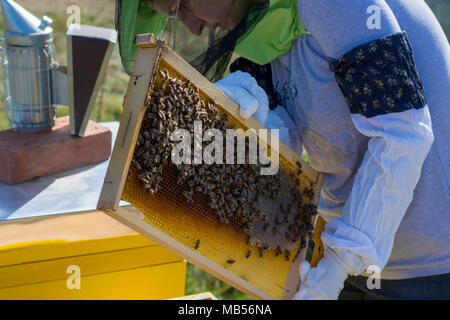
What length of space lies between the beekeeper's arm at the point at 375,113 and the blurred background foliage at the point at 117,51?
521mm

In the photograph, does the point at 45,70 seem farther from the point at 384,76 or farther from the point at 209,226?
the point at 384,76

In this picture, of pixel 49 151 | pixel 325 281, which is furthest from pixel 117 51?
pixel 325 281

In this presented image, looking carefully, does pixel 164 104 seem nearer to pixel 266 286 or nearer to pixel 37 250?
pixel 266 286

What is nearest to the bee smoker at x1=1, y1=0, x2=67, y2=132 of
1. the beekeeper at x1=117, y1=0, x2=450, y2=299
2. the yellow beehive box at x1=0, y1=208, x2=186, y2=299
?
the beekeeper at x1=117, y1=0, x2=450, y2=299

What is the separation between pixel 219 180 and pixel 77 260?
0.80 meters

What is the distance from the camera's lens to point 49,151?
7.56 ft

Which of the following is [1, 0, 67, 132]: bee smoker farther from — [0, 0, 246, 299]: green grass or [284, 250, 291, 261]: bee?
[0, 0, 246, 299]: green grass

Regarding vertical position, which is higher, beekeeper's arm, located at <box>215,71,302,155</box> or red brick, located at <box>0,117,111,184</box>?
beekeeper's arm, located at <box>215,71,302,155</box>

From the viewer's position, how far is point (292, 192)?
179cm

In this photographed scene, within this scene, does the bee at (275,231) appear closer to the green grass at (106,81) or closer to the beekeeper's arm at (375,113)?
the beekeeper's arm at (375,113)

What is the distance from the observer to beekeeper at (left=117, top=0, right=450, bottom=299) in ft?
4.98

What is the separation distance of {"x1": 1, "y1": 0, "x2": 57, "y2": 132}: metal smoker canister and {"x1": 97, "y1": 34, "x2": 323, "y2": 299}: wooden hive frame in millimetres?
1179

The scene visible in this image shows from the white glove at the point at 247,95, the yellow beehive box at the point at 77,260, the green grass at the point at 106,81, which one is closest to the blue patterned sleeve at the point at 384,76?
the white glove at the point at 247,95
